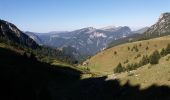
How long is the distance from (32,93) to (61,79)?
89.5 metres

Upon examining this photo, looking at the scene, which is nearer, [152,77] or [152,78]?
[152,78]

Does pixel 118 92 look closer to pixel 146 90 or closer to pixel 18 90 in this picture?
pixel 146 90

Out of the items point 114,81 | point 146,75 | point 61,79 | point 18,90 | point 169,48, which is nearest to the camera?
point 18,90

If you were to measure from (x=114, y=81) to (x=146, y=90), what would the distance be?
19.4m

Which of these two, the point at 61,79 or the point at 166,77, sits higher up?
the point at 166,77

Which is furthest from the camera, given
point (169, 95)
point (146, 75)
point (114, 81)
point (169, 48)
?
point (169, 48)

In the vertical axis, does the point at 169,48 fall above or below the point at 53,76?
above

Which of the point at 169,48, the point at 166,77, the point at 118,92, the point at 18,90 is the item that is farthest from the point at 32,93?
the point at 169,48

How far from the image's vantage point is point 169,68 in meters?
71.9

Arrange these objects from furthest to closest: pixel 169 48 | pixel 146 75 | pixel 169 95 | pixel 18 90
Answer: pixel 169 48 → pixel 146 75 → pixel 18 90 → pixel 169 95

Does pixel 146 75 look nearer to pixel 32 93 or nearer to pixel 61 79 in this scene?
pixel 32 93

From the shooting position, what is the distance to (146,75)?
243 feet

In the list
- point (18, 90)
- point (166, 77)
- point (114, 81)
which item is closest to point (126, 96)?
point (166, 77)

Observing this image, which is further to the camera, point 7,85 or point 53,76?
point 53,76
